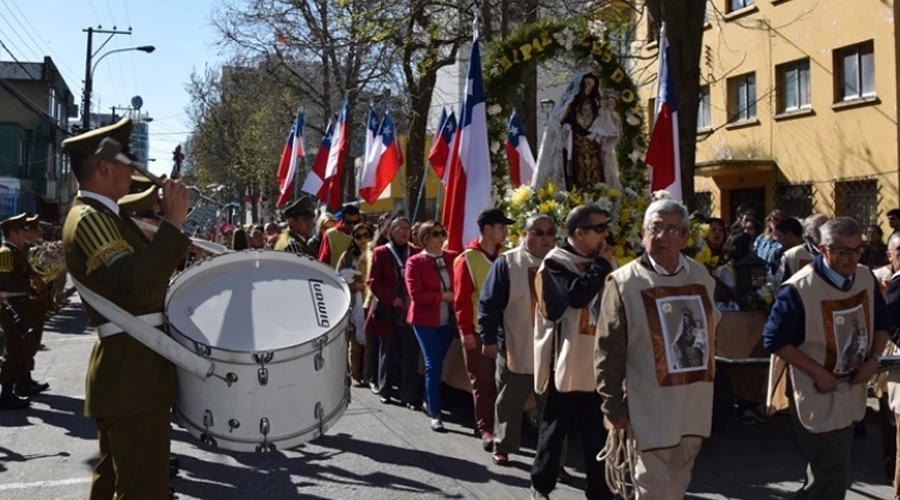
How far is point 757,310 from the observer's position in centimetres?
834

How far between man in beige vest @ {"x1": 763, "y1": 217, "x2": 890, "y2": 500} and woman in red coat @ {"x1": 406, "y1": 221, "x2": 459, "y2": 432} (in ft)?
12.6

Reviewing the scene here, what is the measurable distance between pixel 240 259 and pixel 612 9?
13497mm

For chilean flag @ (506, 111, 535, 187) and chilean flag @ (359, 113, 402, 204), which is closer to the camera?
chilean flag @ (506, 111, 535, 187)

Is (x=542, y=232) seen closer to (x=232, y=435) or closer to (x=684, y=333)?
(x=684, y=333)

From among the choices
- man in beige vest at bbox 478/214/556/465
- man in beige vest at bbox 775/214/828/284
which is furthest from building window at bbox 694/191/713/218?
man in beige vest at bbox 478/214/556/465

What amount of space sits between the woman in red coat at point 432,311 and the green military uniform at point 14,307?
4269mm

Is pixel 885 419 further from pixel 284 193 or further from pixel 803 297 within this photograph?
pixel 284 193

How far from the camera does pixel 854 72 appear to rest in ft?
70.2

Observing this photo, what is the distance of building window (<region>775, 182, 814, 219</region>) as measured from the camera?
75.3ft

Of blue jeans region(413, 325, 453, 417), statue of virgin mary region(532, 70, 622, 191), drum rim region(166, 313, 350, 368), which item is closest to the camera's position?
drum rim region(166, 313, 350, 368)

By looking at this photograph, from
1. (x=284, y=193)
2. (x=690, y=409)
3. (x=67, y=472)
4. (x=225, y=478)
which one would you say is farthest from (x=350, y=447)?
(x=284, y=193)

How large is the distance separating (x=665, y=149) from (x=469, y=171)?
2.29 m

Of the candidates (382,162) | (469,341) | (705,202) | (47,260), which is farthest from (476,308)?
(705,202)

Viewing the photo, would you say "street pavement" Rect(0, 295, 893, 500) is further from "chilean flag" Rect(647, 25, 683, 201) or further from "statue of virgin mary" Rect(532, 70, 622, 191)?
"chilean flag" Rect(647, 25, 683, 201)
